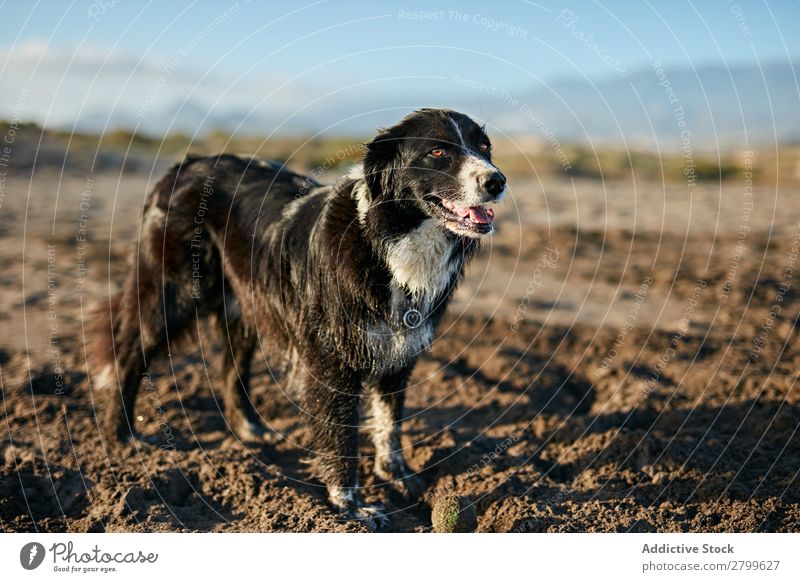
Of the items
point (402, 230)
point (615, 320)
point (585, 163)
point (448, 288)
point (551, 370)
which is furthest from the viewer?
point (585, 163)

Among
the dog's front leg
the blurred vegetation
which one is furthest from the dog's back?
the blurred vegetation

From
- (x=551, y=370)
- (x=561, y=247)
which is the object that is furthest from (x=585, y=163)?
(x=551, y=370)

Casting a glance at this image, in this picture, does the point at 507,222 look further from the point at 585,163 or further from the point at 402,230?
the point at 585,163

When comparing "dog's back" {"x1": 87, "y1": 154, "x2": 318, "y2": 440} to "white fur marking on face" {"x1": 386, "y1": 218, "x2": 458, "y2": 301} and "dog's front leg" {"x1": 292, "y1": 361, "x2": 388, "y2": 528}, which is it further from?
"white fur marking on face" {"x1": 386, "y1": 218, "x2": 458, "y2": 301}

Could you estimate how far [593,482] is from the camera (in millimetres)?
5613

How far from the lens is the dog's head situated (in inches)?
185

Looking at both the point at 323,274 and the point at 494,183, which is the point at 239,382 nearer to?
the point at 323,274

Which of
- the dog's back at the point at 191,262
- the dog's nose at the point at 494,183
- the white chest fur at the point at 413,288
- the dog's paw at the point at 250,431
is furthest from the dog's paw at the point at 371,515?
the dog's nose at the point at 494,183

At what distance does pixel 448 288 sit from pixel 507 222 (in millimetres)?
8878

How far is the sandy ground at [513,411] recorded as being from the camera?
5.36 metres

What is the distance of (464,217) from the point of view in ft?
15.7

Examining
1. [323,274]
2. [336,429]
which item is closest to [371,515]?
[336,429]

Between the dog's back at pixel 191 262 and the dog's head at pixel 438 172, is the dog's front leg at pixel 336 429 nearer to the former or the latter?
the dog's back at pixel 191 262

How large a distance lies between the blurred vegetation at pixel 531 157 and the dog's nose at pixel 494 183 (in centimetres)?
1445
